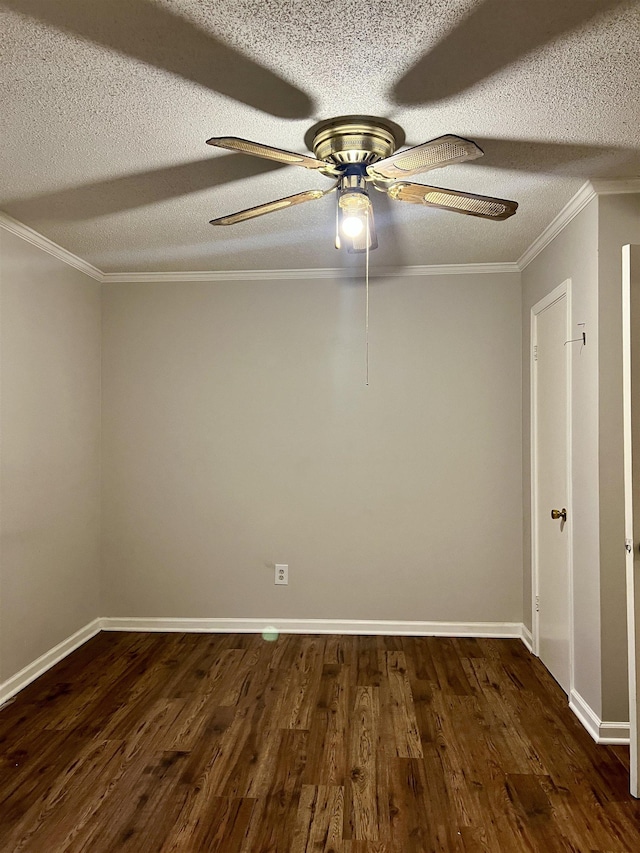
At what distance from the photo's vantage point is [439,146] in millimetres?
1846

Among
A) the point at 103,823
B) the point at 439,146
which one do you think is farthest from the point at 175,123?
the point at 103,823

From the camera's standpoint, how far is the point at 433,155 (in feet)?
6.25

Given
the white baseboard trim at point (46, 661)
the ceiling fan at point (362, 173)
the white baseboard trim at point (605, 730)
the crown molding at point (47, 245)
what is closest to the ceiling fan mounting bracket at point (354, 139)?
the ceiling fan at point (362, 173)

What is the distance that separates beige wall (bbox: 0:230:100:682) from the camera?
3350mm

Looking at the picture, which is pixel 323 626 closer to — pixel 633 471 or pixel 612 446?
pixel 612 446

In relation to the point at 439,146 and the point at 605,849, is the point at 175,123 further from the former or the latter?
the point at 605,849

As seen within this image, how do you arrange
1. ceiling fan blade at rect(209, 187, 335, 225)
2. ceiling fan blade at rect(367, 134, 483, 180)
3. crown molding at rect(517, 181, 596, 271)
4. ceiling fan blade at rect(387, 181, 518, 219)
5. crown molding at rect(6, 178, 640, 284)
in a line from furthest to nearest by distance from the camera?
crown molding at rect(6, 178, 640, 284) < crown molding at rect(517, 181, 596, 271) < ceiling fan blade at rect(209, 187, 335, 225) < ceiling fan blade at rect(387, 181, 518, 219) < ceiling fan blade at rect(367, 134, 483, 180)

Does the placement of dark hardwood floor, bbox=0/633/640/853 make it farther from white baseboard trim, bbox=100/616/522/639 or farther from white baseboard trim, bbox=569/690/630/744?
white baseboard trim, bbox=100/616/522/639

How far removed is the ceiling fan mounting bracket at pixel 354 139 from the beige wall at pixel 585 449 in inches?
44.9

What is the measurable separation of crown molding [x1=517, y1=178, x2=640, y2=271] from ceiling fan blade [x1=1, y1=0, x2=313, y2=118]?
4.76ft

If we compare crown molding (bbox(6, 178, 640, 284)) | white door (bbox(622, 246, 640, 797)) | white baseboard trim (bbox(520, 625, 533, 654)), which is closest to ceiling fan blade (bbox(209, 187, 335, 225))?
white door (bbox(622, 246, 640, 797))

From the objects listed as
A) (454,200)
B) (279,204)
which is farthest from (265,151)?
(454,200)

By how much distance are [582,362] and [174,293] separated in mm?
2772

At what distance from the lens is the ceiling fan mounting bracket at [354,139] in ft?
7.30
